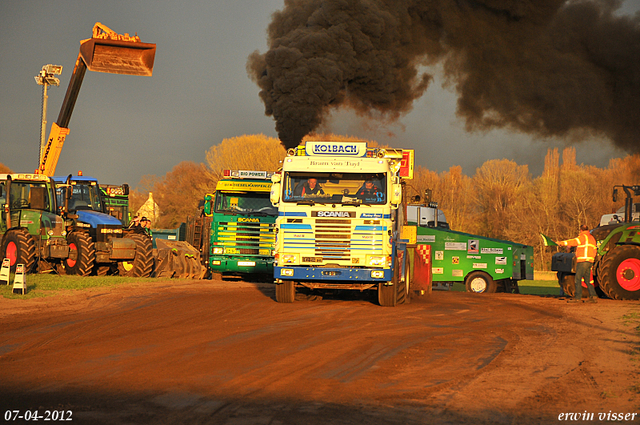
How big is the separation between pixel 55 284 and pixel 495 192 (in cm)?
5272

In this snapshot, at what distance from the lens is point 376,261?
1310cm

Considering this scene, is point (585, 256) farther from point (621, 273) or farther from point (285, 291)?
point (285, 291)

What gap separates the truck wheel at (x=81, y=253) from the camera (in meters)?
19.0

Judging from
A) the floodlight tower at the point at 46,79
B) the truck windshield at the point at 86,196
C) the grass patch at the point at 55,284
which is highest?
the floodlight tower at the point at 46,79

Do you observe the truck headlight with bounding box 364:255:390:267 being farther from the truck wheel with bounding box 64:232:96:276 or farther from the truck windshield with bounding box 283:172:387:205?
the truck wheel with bounding box 64:232:96:276

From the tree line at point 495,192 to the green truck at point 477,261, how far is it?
25756 mm

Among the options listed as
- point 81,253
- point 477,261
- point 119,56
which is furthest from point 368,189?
point 119,56

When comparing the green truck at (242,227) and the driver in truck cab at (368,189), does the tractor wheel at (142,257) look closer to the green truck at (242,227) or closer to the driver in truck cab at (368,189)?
the green truck at (242,227)

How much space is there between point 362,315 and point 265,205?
9.31 meters

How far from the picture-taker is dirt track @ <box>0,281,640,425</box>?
5.55 m

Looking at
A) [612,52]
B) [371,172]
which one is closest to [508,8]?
[612,52]

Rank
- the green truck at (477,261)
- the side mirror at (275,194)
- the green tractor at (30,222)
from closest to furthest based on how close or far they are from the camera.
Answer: the side mirror at (275,194) → the green tractor at (30,222) → the green truck at (477,261)

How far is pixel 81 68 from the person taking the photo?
78.4 feet

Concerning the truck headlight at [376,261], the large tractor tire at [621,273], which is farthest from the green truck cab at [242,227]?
the large tractor tire at [621,273]
